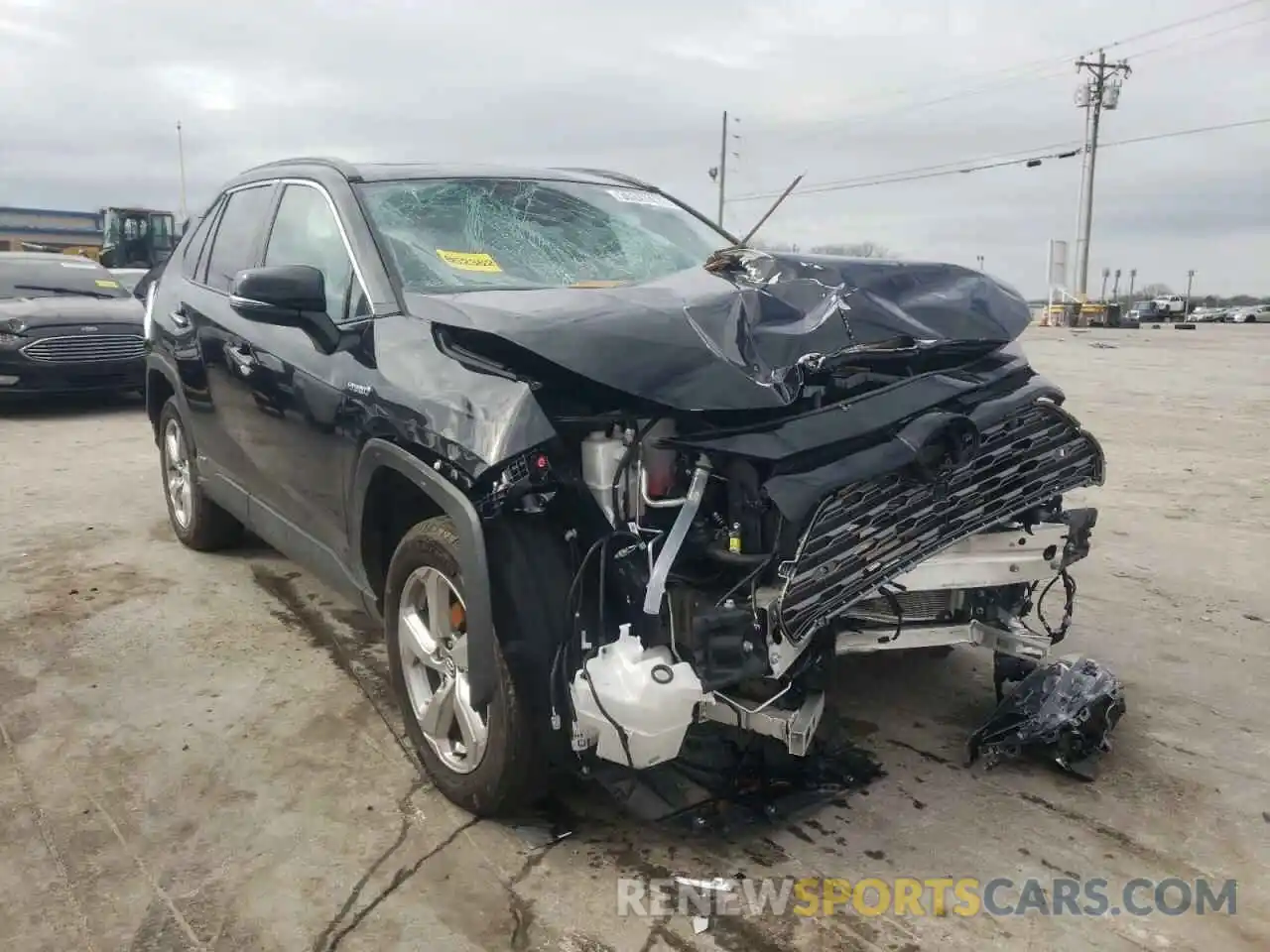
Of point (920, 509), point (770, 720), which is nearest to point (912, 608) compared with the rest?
point (920, 509)

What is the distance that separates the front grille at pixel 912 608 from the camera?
3010 mm

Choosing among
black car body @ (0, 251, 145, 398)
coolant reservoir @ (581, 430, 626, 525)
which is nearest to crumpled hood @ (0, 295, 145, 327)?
black car body @ (0, 251, 145, 398)

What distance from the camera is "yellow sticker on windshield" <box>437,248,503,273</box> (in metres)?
3.63

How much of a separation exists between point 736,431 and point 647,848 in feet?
3.94

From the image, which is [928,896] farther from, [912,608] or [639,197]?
[639,197]

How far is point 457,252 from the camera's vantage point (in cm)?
370

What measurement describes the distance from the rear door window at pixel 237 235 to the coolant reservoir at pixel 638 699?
9.43 ft

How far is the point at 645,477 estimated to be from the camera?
2.69m

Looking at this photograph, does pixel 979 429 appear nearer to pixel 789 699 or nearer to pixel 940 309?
pixel 940 309

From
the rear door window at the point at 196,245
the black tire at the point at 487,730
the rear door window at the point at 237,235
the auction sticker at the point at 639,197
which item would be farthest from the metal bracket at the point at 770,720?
the rear door window at the point at 196,245

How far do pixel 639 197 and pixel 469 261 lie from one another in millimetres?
1298

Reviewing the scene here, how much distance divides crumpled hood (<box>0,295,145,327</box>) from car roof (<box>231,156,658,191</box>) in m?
7.08

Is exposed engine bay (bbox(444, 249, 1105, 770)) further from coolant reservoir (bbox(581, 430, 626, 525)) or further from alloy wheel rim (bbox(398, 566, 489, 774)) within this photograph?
alloy wheel rim (bbox(398, 566, 489, 774))

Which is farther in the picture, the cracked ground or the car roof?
the car roof
